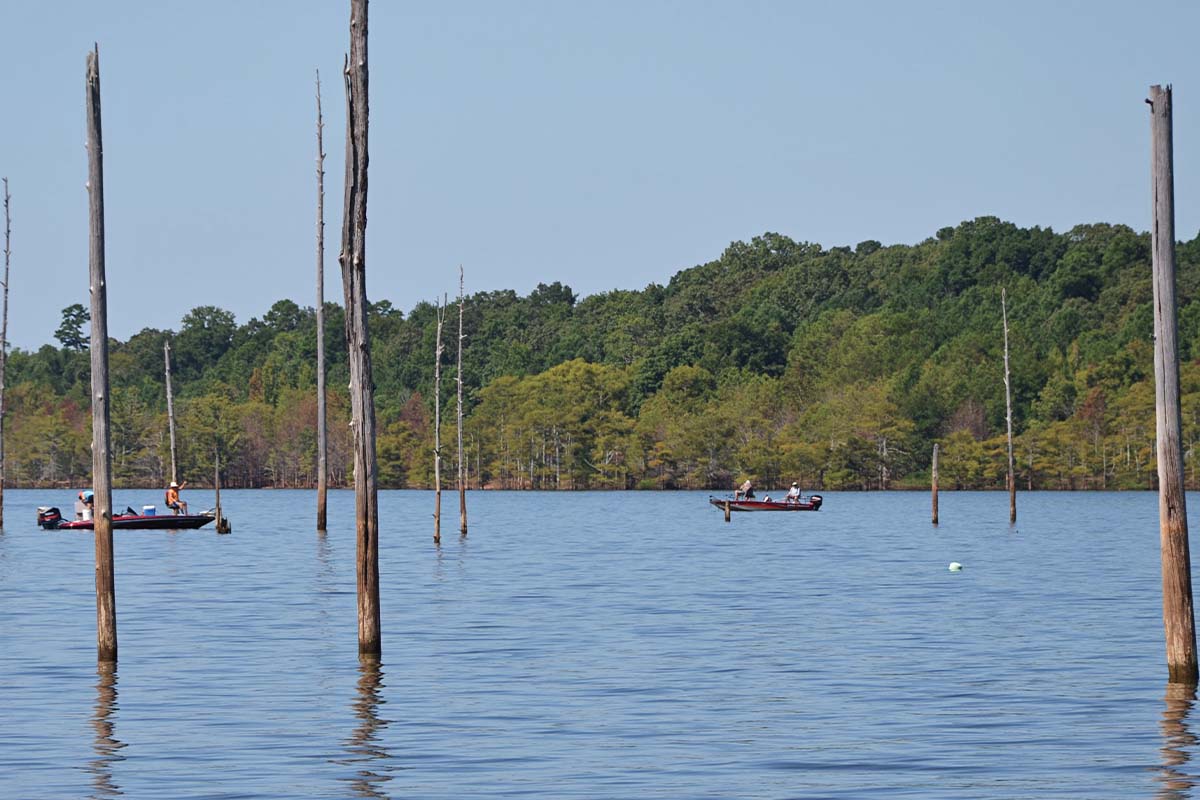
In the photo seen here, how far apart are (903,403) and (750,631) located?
11532 centimetres

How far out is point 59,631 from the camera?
2883cm

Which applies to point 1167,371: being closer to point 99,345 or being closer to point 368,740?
point 368,740

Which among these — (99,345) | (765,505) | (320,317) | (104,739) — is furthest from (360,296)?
(765,505)

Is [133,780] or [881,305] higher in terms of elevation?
[881,305]

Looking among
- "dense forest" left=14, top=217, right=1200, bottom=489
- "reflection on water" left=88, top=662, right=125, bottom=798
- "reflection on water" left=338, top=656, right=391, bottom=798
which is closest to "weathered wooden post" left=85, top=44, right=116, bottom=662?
"reflection on water" left=88, top=662, right=125, bottom=798

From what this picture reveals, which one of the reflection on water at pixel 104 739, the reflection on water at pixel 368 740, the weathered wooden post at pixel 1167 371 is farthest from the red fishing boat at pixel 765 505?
the weathered wooden post at pixel 1167 371

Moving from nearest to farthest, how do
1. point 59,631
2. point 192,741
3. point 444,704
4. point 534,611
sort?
point 192,741 < point 444,704 < point 59,631 < point 534,611

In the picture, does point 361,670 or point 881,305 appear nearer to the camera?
point 361,670

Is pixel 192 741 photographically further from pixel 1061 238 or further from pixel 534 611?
pixel 1061 238

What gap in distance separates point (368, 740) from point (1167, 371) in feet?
29.5

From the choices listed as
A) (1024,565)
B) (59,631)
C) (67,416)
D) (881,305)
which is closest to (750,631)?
(59,631)

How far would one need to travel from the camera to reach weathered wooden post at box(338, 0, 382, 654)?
68.4 feet

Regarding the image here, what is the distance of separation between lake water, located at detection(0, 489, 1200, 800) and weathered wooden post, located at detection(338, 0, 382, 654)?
177 centimetres

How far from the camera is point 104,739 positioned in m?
18.0
